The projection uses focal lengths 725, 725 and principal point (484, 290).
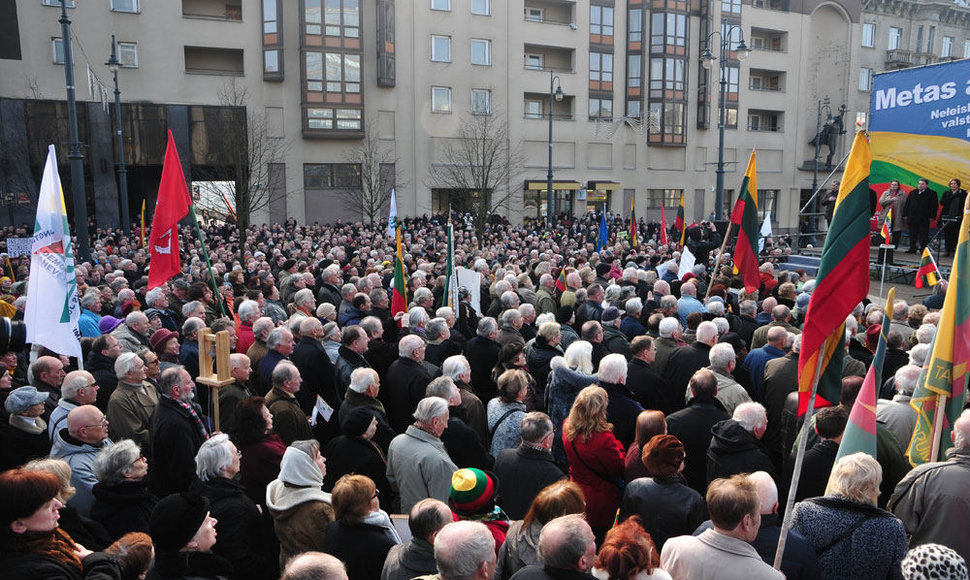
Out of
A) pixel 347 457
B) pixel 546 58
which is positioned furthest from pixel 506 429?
pixel 546 58

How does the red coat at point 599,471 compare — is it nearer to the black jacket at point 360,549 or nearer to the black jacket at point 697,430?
the black jacket at point 697,430

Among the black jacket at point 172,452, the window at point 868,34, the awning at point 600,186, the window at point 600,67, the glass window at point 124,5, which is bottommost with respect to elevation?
the black jacket at point 172,452

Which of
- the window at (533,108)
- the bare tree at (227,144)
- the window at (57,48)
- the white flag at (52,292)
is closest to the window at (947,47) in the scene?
the window at (533,108)

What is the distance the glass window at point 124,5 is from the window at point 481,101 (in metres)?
18.2

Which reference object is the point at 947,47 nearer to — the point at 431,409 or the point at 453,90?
the point at 453,90

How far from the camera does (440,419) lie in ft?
15.8

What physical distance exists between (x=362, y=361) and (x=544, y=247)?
12.7 m

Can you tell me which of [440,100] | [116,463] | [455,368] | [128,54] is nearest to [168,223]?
[455,368]

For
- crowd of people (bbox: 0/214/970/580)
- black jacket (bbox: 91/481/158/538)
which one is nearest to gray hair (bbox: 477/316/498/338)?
crowd of people (bbox: 0/214/970/580)

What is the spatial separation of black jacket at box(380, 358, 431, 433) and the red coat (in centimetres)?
200

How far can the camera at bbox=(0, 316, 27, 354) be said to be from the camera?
13.6 ft

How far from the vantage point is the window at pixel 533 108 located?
146 feet

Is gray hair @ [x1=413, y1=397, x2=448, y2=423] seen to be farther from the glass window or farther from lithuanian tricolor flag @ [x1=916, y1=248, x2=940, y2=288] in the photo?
the glass window

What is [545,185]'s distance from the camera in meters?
43.8
